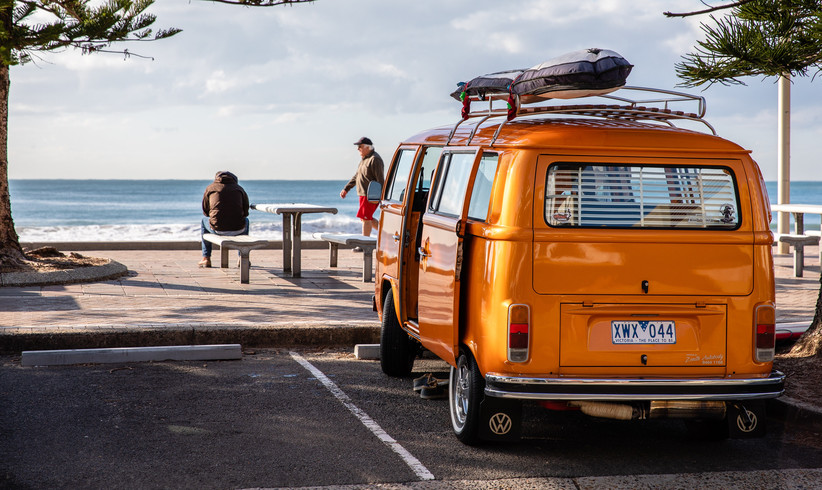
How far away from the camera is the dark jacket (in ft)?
43.2

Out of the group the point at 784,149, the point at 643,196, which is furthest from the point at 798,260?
the point at 643,196

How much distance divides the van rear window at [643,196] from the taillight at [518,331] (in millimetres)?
605

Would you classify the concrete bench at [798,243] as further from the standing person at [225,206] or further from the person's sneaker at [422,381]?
the person's sneaker at [422,381]

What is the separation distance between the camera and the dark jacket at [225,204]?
13156mm

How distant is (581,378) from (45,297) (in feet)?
24.9

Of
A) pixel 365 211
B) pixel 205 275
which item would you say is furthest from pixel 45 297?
pixel 365 211

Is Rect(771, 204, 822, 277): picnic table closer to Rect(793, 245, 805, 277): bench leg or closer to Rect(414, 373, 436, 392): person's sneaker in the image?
Rect(793, 245, 805, 277): bench leg

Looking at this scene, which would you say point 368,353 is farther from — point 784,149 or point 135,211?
point 135,211

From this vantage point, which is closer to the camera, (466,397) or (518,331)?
(518,331)

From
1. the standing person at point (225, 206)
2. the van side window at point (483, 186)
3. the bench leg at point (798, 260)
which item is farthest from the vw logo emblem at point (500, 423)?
the bench leg at point (798, 260)

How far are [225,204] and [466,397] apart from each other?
8567 millimetres

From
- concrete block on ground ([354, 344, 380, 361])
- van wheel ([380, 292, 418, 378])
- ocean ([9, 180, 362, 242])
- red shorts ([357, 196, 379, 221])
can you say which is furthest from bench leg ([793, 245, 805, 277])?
ocean ([9, 180, 362, 242])

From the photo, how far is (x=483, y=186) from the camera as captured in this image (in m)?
5.29

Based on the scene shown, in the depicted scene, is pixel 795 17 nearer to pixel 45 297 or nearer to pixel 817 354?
pixel 817 354
